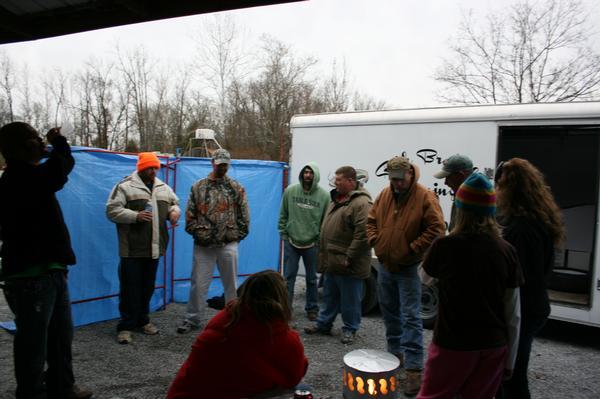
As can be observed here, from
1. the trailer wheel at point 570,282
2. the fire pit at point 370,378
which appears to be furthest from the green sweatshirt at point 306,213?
the trailer wheel at point 570,282

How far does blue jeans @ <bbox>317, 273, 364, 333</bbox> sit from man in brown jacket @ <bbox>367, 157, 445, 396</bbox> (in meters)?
0.77

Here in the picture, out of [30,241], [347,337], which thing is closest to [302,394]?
[30,241]

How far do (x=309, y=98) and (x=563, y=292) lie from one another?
23.5 metres

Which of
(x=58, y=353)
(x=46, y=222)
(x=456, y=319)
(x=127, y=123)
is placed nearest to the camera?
(x=456, y=319)

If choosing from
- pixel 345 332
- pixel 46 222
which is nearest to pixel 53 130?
pixel 46 222

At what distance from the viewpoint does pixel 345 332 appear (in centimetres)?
485

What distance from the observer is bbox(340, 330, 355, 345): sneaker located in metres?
Answer: 4.80

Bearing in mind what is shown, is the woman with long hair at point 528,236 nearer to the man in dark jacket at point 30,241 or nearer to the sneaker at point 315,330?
the sneaker at point 315,330

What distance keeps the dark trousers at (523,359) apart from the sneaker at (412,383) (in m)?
1.05

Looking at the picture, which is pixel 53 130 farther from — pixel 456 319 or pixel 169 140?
pixel 169 140

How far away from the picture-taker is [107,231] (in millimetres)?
5117

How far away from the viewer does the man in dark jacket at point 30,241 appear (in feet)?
8.99

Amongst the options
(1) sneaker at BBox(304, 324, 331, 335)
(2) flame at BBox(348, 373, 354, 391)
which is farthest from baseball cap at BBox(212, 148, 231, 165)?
(2) flame at BBox(348, 373, 354, 391)

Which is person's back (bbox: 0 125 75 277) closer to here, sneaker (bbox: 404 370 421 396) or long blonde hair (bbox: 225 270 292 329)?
long blonde hair (bbox: 225 270 292 329)
